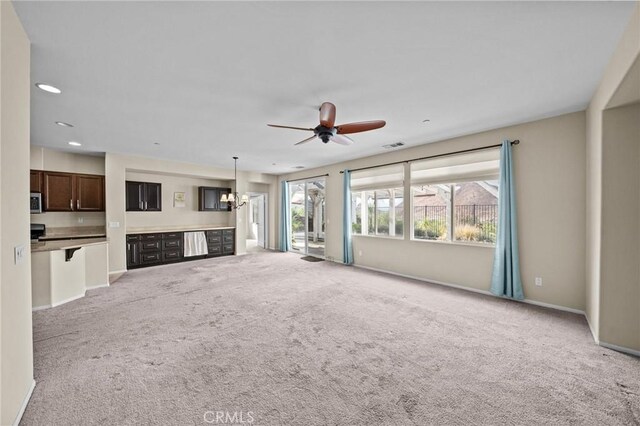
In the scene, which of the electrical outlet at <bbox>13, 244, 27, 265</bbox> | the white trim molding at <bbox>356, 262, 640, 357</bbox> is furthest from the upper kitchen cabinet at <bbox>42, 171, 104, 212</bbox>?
the white trim molding at <bbox>356, 262, 640, 357</bbox>

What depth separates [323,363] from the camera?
7.66ft

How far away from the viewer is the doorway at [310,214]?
838 cm

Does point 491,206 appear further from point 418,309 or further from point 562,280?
point 418,309

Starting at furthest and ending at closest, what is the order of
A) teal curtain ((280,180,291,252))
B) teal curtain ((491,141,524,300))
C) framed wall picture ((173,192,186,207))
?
teal curtain ((280,180,291,252)) → framed wall picture ((173,192,186,207)) → teal curtain ((491,141,524,300))

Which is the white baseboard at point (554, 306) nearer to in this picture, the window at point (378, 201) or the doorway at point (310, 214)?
the window at point (378, 201)

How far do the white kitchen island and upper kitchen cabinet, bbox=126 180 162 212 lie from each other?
191 centimetres

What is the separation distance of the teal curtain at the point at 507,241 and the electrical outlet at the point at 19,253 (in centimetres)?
532

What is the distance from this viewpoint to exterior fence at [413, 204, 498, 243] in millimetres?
4430

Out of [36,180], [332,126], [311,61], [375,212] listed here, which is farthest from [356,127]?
[36,180]

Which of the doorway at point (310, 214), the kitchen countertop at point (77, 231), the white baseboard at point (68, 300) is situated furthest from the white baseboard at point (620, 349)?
the kitchen countertop at point (77, 231)

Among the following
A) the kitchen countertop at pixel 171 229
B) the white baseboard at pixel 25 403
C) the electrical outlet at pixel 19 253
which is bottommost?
the white baseboard at pixel 25 403

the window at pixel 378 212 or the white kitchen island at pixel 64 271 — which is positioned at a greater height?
the window at pixel 378 212

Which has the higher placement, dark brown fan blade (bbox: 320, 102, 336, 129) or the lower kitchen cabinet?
dark brown fan blade (bbox: 320, 102, 336, 129)

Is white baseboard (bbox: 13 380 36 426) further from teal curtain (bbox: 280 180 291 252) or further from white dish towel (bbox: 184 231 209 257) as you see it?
teal curtain (bbox: 280 180 291 252)
